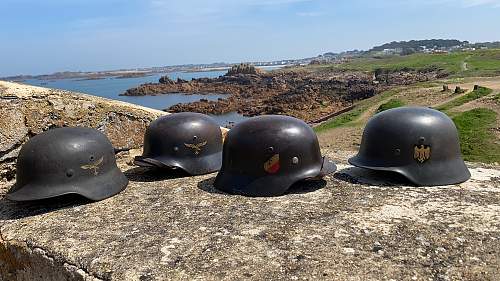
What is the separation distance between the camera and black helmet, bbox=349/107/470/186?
19.3 ft

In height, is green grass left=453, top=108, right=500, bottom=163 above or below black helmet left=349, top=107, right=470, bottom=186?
below

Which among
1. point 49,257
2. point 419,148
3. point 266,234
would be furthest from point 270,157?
point 49,257

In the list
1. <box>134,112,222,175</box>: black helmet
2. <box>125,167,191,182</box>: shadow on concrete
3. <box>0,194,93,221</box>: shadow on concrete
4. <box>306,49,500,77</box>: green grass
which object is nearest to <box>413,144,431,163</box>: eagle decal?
<box>134,112,222,175</box>: black helmet

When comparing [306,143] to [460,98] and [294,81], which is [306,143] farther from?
[294,81]

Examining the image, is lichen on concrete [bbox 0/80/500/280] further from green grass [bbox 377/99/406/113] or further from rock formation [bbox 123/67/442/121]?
rock formation [bbox 123/67/442/121]

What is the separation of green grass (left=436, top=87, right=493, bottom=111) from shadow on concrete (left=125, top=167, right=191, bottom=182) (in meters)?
19.4

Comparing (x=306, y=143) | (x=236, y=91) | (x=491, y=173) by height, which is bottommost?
(x=236, y=91)

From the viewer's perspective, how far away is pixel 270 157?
5.66 m

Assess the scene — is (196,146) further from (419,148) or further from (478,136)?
(478,136)

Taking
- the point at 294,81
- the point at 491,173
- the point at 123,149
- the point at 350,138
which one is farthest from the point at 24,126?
the point at 294,81

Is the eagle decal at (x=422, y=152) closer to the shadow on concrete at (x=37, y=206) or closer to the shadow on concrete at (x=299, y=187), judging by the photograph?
the shadow on concrete at (x=299, y=187)

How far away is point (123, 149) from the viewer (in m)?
7.85

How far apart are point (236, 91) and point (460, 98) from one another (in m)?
44.7

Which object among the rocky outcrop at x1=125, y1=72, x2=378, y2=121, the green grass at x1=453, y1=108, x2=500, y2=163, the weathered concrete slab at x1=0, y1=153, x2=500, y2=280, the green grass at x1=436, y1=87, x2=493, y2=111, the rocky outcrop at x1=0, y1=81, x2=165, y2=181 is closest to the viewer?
the weathered concrete slab at x1=0, y1=153, x2=500, y2=280
